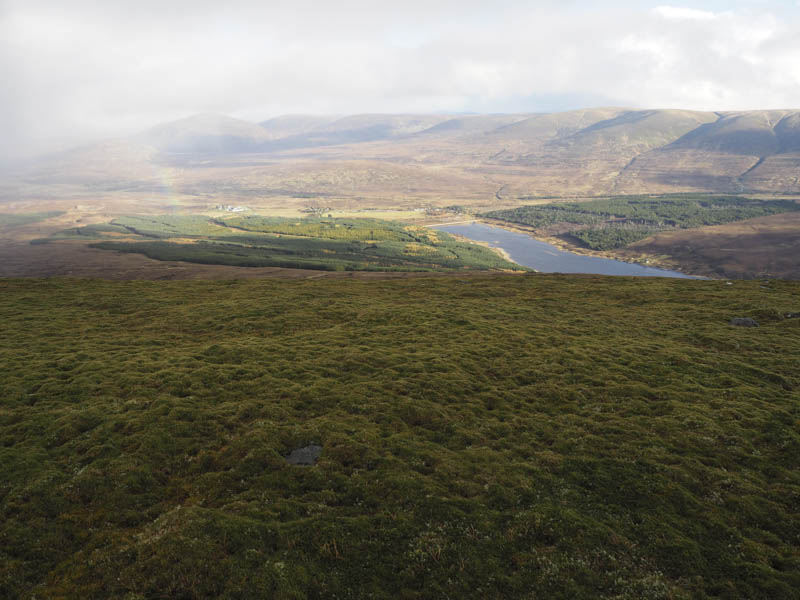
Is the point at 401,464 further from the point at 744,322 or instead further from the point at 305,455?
the point at 744,322

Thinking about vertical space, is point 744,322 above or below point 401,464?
below

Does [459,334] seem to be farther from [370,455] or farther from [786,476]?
[786,476]

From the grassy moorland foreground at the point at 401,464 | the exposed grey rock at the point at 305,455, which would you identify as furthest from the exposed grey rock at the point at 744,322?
the exposed grey rock at the point at 305,455

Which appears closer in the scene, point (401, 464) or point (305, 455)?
point (401, 464)

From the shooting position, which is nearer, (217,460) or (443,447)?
(217,460)

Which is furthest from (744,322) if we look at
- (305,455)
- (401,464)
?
(305,455)

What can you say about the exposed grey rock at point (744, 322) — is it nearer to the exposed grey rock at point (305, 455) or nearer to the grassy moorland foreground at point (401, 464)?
the grassy moorland foreground at point (401, 464)

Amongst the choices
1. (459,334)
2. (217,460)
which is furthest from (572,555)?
(459,334)
